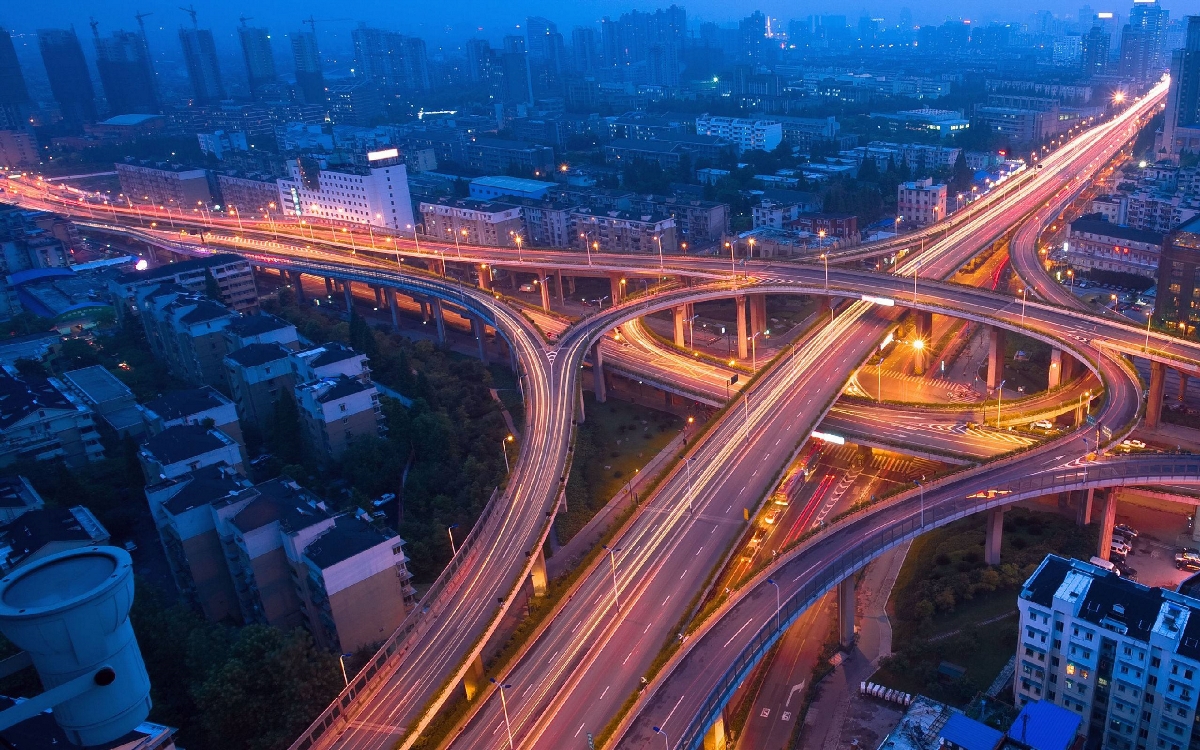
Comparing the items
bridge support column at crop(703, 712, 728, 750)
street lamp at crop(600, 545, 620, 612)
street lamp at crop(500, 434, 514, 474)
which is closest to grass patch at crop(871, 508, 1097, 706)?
bridge support column at crop(703, 712, 728, 750)

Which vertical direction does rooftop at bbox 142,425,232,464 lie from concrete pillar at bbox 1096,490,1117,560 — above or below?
above

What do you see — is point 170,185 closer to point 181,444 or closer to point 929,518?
point 181,444

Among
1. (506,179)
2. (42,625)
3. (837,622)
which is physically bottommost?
(837,622)

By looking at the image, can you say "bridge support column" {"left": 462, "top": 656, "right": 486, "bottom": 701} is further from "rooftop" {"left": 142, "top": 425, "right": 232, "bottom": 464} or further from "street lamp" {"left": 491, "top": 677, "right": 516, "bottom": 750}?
"rooftop" {"left": 142, "top": 425, "right": 232, "bottom": 464}

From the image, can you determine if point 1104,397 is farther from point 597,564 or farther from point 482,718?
point 482,718

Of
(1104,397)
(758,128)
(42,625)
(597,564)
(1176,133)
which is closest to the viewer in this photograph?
(42,625)

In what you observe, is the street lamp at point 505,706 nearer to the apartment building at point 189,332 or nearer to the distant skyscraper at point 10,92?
the apartment building at point 189,332

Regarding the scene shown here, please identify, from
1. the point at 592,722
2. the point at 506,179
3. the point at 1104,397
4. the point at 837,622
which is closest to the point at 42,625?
the point at 592,722
